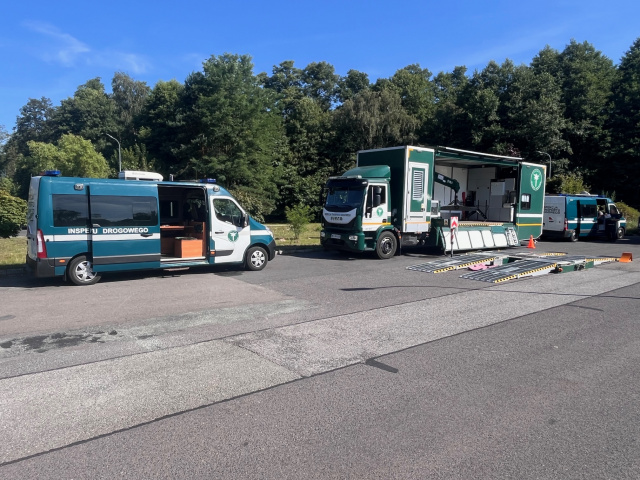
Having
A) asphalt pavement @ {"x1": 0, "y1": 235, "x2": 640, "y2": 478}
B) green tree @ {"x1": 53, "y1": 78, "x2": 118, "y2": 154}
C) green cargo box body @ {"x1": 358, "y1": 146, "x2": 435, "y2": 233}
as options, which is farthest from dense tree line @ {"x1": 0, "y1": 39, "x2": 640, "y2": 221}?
asphalt pavement @ {"x1": 0, "y1": 235, "x2": 640, "y2": 478}

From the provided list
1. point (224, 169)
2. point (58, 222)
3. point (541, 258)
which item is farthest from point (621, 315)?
point (224, 169)

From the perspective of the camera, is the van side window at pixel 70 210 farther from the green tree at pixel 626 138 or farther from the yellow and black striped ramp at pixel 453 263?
the green tree at pixel 626 138

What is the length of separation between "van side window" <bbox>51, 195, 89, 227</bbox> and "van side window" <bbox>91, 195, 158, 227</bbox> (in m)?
0.17

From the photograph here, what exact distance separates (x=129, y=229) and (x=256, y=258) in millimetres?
3542

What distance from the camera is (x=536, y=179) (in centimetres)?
1995

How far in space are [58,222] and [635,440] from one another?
34.6 ft

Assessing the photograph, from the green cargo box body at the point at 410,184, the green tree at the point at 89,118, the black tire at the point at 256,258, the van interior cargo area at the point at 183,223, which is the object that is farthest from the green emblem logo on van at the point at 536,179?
the green tree at the point at 89,118

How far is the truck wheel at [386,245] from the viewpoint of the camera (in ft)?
50.6

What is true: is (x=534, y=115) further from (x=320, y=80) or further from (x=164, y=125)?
(x=320, y=80)

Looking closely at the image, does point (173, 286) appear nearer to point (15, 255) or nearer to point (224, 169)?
point (15, 255)

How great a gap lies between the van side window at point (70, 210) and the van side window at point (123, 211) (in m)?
0.17

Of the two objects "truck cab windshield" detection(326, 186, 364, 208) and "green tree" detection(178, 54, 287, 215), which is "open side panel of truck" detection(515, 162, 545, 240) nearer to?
"truck cab windshield" detection(326, 186, 364, 208)

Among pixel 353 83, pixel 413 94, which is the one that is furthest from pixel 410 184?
pixel 353 83

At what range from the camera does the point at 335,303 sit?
876 cm
